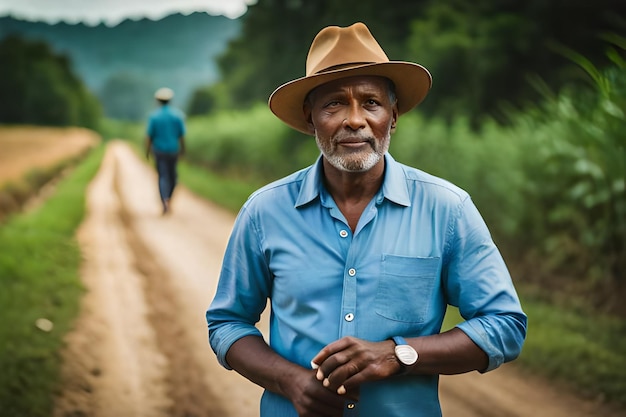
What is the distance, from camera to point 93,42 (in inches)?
261

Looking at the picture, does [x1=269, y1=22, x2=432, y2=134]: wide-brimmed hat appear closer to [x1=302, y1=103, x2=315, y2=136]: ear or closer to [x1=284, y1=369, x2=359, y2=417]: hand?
[x1=302, y1=103, x2=315, y2=136]: ear

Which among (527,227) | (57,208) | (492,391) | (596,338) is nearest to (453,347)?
(492,391)

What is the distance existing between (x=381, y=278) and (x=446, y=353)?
0.23 meters

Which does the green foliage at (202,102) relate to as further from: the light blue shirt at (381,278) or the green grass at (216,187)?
the light blue shirt at (381,278)

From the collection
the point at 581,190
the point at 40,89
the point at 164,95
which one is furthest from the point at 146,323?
the point at 581,190

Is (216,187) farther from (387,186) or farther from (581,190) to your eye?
(387,186)

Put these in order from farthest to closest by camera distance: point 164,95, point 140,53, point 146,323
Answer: point 140,53
point 164,95
point 146,323

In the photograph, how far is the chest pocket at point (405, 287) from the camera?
5.79 feet

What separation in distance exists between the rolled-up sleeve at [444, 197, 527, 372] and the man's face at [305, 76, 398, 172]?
27 centimetres

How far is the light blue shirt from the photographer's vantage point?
1.76 metres

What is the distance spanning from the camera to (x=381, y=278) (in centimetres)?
177

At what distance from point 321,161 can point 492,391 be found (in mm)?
2898

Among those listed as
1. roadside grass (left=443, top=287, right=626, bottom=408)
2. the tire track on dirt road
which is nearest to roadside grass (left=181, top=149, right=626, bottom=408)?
roadside grass (left=443, top=287, right=626, bottom=408)

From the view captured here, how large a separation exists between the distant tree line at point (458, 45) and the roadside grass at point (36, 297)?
2.05 meters
